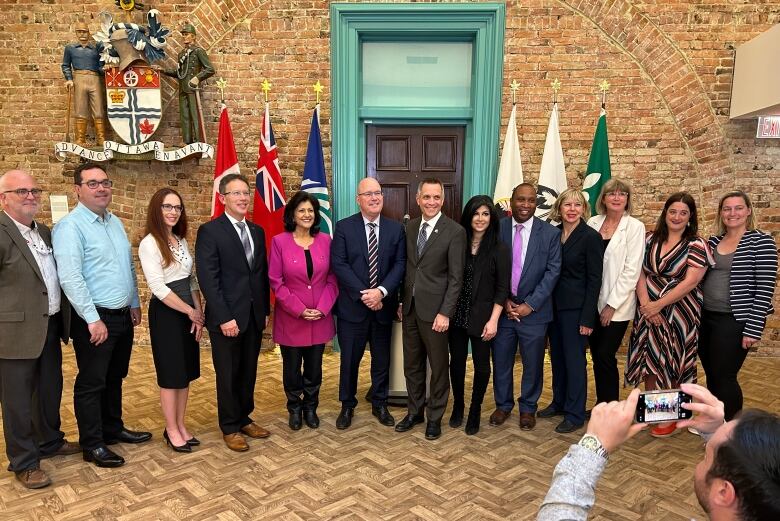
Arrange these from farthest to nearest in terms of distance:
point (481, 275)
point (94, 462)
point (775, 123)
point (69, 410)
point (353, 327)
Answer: point (775, 123)
point (69, 410)
point (353, 327)
point (481, 275)
point (94, 462)

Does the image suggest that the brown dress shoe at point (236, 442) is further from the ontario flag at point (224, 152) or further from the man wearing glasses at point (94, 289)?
the ontario flag at point (224, 152)

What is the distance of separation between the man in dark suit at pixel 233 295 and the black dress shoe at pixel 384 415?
2.44 feet

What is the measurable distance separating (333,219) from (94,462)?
288 cm

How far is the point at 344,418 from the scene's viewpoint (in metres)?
3.27

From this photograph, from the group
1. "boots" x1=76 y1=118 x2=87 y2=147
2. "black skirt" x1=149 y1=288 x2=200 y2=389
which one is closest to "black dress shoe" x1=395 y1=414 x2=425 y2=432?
"black skirt" x1=149 y1=288 x2=200 y2=389

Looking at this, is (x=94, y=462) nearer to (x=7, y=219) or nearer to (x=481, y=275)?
(x=7, y=219)

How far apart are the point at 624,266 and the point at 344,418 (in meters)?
2.03

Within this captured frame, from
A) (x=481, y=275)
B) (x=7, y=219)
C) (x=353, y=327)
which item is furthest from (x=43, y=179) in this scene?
(x=481, y=275)

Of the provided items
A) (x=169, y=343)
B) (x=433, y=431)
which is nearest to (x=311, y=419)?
(x=433, y=431)

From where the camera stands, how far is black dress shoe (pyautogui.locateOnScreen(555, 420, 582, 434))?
10.6 ft

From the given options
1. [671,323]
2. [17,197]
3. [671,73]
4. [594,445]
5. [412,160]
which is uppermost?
[671,73]

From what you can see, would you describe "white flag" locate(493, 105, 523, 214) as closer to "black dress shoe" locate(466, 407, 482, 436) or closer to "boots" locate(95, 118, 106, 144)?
"black dress shoe" locate(466, 407, 482, 436)

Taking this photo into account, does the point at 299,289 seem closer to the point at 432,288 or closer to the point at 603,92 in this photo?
the point at 432,288

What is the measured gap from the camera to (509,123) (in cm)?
471
